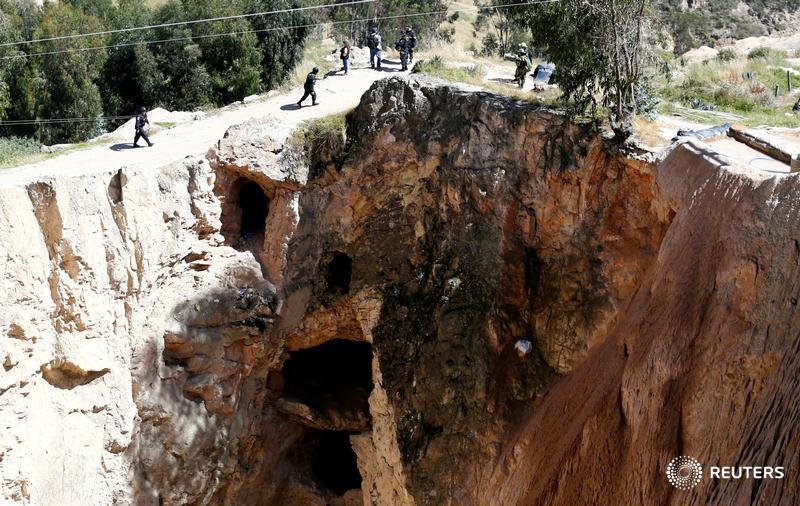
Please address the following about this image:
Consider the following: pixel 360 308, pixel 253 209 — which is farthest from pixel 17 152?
pixel 360 308

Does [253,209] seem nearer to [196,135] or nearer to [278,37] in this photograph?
[196,135]

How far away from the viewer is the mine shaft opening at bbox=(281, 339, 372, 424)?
1870 cm

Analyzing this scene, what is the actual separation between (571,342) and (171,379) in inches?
330

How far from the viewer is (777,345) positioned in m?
7.44

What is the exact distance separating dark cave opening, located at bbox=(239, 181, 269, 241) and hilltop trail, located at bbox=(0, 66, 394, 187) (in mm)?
1471

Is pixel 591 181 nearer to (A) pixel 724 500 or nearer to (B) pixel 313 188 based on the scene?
(B) pixel 313 188

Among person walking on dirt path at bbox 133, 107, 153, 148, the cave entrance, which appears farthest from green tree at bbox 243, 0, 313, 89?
the cave entrance

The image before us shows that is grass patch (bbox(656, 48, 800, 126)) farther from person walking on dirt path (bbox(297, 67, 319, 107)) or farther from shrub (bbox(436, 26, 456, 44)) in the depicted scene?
shrub (bbox(436, 26, 456, 44))

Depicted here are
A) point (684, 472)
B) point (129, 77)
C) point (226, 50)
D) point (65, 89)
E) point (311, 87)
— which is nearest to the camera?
point (684, 472)

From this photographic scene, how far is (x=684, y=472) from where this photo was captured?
26.5 ft

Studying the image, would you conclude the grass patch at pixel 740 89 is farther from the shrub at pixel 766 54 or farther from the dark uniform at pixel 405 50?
the dark uniform at pixel 405 50

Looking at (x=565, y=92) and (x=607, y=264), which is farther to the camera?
(x=565, y=92)

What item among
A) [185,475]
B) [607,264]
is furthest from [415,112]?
[185,475]

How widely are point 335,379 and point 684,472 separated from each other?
42.2 ft
